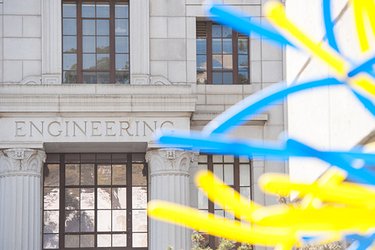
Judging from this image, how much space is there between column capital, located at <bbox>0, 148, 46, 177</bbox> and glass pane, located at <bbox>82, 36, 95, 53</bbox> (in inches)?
133

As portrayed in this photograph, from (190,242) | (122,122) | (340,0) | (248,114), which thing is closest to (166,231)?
(190,242)

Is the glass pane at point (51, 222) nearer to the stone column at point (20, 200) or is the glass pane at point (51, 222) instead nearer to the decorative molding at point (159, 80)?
the stone column at point (20, 200)

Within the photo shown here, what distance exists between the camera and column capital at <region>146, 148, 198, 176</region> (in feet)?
103

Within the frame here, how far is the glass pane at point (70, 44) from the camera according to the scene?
3306cm

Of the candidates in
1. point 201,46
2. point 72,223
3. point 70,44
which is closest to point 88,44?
point 70,44

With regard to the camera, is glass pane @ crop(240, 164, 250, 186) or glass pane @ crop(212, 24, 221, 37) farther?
glass pane @ crop(212, 24, 221, 37)

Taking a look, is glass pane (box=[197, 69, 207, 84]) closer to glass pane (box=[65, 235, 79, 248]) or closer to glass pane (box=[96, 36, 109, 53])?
glass pane (box=[96, 36, 109, 53])

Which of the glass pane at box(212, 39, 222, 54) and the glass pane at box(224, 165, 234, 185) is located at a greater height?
the glass pane at box(212, 39, 222, 54)

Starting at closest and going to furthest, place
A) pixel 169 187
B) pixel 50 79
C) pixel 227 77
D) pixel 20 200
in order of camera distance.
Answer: pixel 20 200 < pixel 169 187 < pixel 50 79 < pixel 227 77

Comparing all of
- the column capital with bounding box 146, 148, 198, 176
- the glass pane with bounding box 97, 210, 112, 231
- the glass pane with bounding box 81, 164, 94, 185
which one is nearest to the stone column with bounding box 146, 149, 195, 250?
the column capital with bounding box 146, 148, 198, 176

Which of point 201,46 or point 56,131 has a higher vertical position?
point 201,46

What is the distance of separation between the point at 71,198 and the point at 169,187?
3350 mm

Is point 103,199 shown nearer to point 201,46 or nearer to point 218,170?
point 218,170

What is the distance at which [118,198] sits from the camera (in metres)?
33.2
